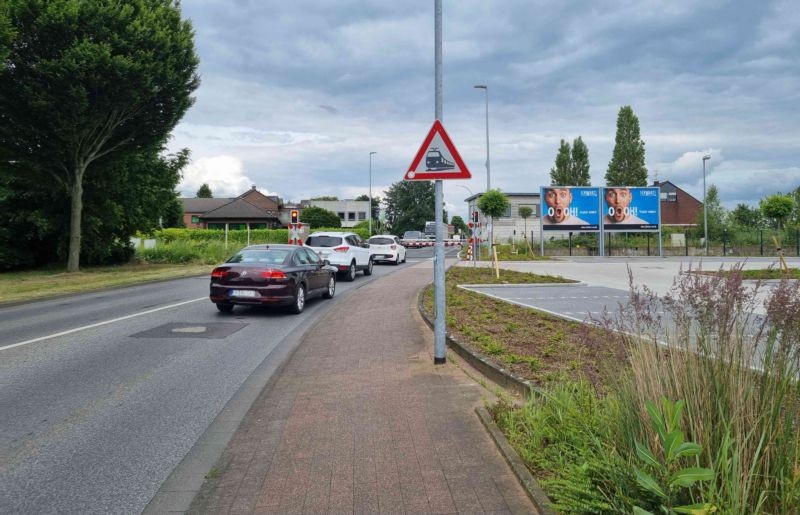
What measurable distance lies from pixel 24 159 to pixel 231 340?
1883cm

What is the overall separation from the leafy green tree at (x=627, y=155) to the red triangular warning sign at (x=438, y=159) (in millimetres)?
63811

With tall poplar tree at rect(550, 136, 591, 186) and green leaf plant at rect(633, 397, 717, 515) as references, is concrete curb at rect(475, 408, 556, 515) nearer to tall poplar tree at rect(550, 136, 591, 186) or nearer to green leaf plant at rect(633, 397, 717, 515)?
green leaf plant at rect(633, 397, 717, 515)

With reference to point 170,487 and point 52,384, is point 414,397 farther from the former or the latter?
point 52,384

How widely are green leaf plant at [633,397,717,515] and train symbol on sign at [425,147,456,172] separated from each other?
15.5 feet

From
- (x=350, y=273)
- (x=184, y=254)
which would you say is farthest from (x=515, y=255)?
(x=184, y=254)

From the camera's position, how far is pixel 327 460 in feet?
13.6

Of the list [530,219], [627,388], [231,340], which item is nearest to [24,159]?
[231,340]

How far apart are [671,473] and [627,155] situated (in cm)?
6932

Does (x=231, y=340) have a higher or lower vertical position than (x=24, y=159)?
lower

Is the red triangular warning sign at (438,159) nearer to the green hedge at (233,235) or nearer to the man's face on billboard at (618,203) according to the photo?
the man's face on billboard at (618,203)

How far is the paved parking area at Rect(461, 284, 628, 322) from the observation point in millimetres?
12055

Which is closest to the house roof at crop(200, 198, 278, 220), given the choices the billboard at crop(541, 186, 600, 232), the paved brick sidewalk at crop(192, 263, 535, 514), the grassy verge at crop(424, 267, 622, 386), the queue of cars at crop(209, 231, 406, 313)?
the billboard at crop(541, 186, 600, 232)

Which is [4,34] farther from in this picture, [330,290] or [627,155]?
[627,155]

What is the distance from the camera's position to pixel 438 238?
24.3 ft
